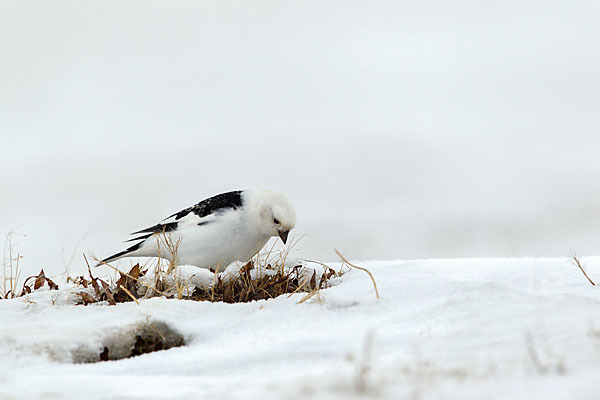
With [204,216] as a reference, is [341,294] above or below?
below

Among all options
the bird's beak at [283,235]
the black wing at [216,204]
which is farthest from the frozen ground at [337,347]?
the black wing at [216,204]

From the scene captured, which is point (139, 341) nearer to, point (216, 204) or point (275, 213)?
point (275, 213)

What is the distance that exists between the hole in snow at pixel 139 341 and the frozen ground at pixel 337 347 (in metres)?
0.04

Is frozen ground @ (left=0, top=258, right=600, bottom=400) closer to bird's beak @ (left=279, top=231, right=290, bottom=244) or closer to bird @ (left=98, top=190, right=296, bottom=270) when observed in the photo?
bird @ (left=98, top=190, right=296, bottom=270)

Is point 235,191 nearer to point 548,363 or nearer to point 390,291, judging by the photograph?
point 390,291

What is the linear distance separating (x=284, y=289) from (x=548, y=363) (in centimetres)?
302

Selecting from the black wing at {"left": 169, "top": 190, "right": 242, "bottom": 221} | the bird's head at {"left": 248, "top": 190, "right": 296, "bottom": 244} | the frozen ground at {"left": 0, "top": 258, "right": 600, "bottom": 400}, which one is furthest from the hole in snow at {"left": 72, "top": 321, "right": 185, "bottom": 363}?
the black wing at {"left": 169, "top": 190, "right": 242, "bottom": 221}

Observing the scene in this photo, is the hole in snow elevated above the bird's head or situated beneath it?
situated beneath

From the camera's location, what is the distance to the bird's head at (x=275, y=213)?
6.08m

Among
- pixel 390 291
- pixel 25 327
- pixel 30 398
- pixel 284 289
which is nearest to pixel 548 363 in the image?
pixel 390 291

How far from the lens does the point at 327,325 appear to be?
3.15m

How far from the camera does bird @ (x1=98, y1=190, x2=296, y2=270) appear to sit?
5.98 m

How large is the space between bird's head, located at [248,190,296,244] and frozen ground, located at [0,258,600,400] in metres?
2.02

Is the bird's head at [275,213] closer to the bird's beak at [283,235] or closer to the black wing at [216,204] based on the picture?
the bird's beak at [283,235]
